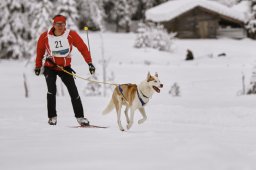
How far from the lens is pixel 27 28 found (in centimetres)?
3431

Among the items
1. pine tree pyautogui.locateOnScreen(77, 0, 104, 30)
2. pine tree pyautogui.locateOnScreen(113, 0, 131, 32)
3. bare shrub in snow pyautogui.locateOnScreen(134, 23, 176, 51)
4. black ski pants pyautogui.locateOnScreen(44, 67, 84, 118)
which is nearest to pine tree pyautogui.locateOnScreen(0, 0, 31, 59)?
bare shrub in snow pyautogui.locateOnScreen(134, 23, 176, 51)

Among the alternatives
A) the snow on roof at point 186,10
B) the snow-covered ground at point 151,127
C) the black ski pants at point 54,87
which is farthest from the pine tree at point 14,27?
the black ski pants at point 54,87

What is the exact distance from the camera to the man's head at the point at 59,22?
24.8ft

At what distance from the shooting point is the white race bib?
7.74m

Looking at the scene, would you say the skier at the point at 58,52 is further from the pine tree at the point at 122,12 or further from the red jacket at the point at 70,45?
the pine tree at the point at 122,12

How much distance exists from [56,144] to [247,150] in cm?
233

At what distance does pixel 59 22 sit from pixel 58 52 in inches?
22.1

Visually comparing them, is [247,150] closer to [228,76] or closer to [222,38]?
[228,76]

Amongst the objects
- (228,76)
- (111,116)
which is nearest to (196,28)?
(228,76)

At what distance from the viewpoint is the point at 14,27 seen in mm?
33938

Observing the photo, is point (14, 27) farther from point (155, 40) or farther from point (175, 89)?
point (175, 89)

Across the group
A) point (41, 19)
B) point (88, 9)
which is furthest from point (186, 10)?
point (41, 19)

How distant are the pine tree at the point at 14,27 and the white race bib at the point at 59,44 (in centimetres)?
2692

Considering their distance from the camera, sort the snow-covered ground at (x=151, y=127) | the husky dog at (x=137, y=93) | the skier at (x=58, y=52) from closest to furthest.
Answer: the snow-covered ground at (x=151, y=127), the husky dog at (x=137, y=93), the skier at (x=58, y=52)
